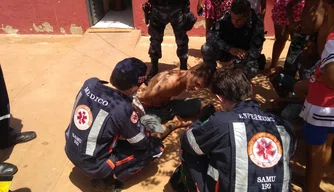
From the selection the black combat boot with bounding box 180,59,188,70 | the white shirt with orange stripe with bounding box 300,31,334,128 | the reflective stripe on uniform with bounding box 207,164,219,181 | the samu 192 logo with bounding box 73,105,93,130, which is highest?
the white shirt with orange stripe with bounding box 300,31,334,128

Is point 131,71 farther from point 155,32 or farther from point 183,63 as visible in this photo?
point 183,63

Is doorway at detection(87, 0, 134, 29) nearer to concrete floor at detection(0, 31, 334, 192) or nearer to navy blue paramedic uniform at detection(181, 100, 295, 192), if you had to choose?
concrete floor at detection(0, 31, 334, 192)

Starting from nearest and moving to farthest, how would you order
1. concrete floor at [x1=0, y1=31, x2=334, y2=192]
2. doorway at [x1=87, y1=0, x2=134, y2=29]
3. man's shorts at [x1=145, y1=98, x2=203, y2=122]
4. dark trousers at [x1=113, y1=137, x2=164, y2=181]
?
dark trousers at [x1=113, y1=137, x2=164, y2=181] → concrete floor at [x1=0, y1=31, x2=334, y2=192] → man's shorts at [x1=145, y1=98, x2=203, y2=122] → doorway at [x1=87, y1=0, x2=134, y2=29]

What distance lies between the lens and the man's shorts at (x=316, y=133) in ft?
8.13

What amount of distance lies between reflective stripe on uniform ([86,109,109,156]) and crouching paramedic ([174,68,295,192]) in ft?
2.70

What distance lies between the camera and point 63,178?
10.5ft

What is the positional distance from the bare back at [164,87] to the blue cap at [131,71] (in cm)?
67

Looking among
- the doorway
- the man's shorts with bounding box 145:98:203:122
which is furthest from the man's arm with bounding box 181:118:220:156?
the doorway

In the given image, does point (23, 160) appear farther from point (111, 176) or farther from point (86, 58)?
point (86, 58)

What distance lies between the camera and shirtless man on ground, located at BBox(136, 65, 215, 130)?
3.39m

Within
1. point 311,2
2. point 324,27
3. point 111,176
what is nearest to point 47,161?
point 111,176

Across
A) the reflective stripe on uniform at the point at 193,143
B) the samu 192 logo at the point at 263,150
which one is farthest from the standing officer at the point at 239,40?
the samu 192 logo at the point at 263,150

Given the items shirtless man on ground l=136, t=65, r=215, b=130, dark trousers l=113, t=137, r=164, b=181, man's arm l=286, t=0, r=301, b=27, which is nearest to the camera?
dark trousers l=113, t=137, r=164, b=181

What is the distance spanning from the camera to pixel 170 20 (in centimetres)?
481
